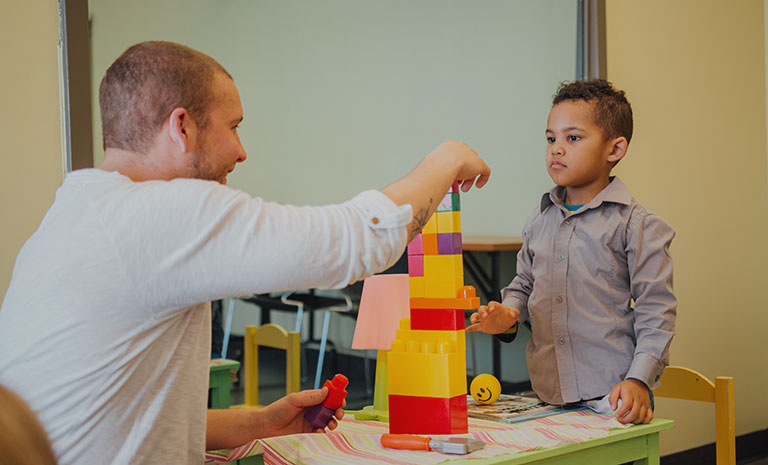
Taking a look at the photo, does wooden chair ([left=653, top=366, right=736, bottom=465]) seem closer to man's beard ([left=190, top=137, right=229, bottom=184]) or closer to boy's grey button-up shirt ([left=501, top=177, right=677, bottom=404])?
boy's grey button-up shirt ([left=501, top=177, right=677, bottom=404])

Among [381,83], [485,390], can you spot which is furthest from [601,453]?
[381,83]

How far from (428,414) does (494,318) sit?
0.35 m

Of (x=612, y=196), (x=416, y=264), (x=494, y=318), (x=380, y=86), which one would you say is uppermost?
(x=380, y=86)

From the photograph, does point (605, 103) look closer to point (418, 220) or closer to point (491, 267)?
point (418, 220)

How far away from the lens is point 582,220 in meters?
1.70

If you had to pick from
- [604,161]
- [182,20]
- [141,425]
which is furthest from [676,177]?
[182,20]

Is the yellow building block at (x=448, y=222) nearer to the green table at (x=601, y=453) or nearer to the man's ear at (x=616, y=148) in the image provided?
the green table at (x=601, y=453)

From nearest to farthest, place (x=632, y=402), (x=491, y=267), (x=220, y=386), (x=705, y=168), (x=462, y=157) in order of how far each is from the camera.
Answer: (x=462, y=157) < (x=632, y=402) < (x=220, y=386) < (x=705, y=168) < (x=491, y=267)

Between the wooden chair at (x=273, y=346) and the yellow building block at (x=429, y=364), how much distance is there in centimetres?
149

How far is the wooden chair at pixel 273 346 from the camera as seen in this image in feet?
9.12

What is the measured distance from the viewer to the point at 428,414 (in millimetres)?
1255

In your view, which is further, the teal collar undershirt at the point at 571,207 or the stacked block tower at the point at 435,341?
→ the teal collar undershirt at the point at 571,207

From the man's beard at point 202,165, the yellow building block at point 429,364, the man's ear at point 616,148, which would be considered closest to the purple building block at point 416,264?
the yellow building block at point 429,364

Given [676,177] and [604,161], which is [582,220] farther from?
[676,177]
